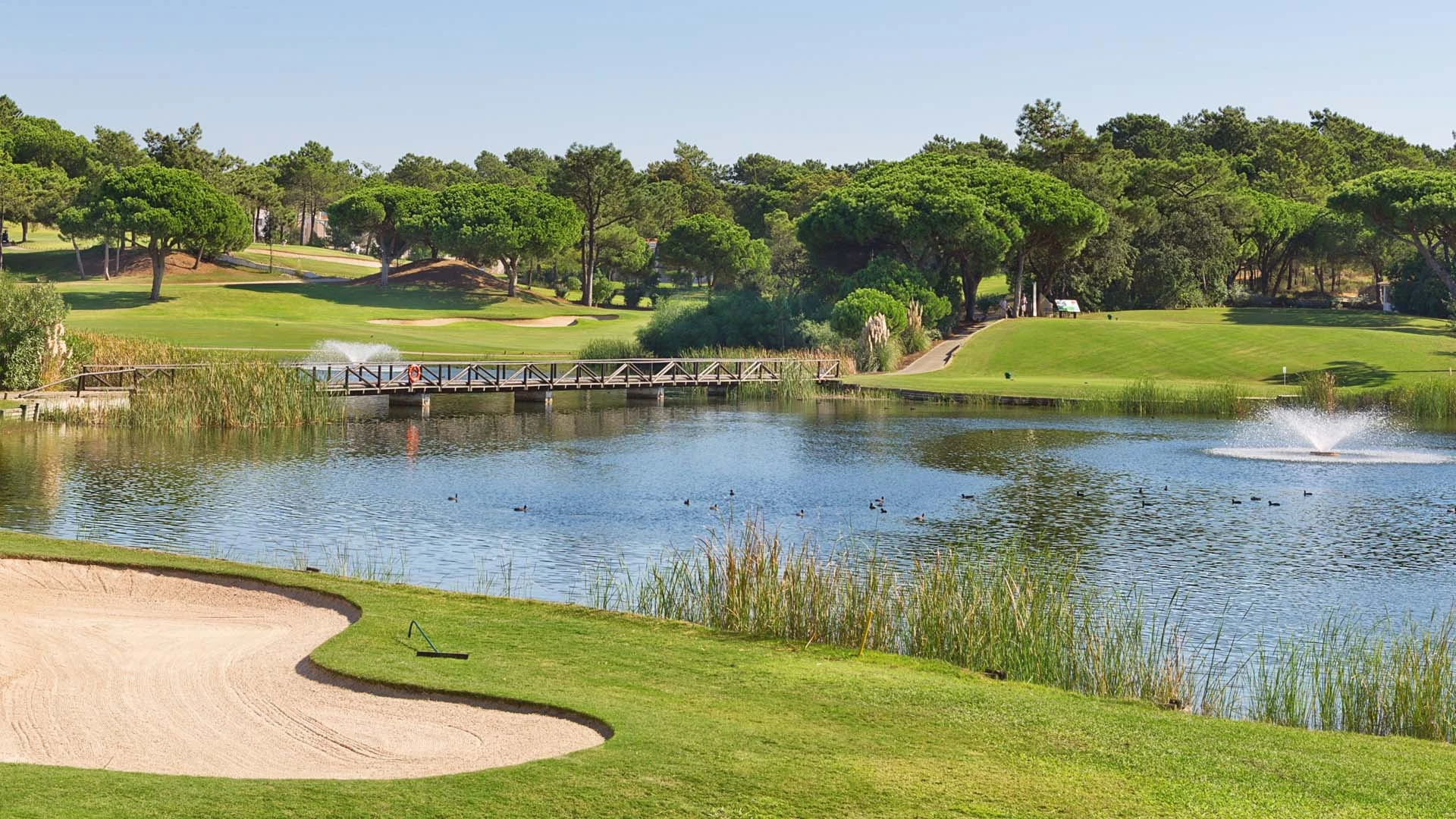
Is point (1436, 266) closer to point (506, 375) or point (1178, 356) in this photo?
point (1178, 356)

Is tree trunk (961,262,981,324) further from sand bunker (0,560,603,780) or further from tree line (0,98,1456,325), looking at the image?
sand bunker (0,560,603,780)

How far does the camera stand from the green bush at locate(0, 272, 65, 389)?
153ft

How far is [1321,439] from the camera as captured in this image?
46781mm

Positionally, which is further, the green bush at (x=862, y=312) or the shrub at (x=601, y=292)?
the shrub at (x=601, y=292)

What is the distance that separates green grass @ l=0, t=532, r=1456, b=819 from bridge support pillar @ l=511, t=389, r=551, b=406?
1796 inches

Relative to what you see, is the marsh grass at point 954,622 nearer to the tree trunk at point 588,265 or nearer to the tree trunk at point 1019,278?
the tree trunk at point 1019,278

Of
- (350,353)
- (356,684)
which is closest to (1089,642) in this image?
(356,684)

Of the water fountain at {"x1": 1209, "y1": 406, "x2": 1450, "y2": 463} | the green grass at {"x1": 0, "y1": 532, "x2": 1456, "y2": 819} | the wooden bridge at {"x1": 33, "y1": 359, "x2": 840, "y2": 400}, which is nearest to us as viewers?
the green grass at {"x1": 0, "y1": 532, "x2": 1456, "y2": 819}

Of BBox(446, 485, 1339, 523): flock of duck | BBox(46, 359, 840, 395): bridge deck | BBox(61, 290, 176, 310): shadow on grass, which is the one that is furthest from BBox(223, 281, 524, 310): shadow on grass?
BBox(446, 485, 1339, 523): flock of duck

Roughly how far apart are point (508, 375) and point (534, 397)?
3002mm

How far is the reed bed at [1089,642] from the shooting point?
14648 mm

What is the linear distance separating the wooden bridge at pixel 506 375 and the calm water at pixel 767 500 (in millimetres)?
5107

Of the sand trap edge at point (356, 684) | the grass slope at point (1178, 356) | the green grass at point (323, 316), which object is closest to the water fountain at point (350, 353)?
the green grass at point (323, 316)

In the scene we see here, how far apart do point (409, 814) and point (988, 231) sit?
75.4 m
